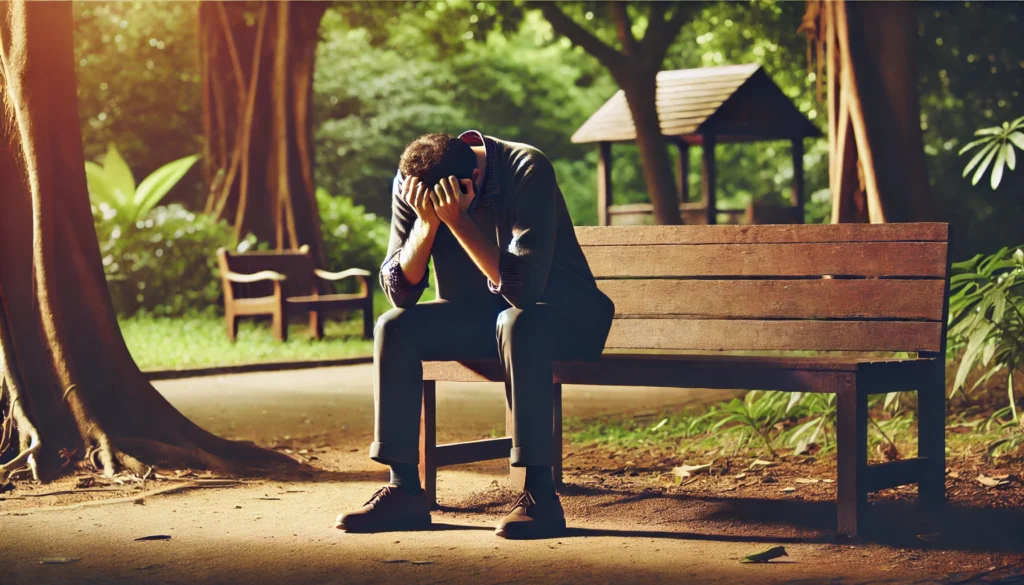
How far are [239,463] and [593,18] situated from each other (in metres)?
20.7

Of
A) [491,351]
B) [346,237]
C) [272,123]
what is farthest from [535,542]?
[346,237]

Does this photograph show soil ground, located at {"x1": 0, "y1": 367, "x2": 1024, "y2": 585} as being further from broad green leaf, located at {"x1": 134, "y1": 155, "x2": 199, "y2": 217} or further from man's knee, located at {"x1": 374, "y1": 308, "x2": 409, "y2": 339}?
broad green leaf, located at {"x1": 134, "y1": 155, "x2": 199, "y2": 217}

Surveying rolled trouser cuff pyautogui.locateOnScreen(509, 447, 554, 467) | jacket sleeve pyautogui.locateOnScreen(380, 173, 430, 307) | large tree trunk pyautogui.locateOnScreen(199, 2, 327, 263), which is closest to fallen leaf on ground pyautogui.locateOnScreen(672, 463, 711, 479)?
rolled trouser cuff pyautogui.locateOnScreen(509, 447, 554, 467)

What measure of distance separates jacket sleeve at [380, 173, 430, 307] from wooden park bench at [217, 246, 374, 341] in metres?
8.79

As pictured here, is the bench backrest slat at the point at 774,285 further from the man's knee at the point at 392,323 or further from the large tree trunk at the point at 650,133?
the large tree trunk at the point at 650,133

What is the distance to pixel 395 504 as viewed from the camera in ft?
15.1

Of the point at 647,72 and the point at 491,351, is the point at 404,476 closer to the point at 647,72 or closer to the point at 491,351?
the point at 491,351

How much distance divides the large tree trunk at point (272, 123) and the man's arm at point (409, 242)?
1225 centimetres

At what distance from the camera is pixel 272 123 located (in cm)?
1742

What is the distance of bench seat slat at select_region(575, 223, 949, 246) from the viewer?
4.79 metres

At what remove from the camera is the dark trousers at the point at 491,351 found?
4.42m

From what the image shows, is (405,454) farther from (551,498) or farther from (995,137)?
(995,137)

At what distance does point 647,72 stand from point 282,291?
262 inches

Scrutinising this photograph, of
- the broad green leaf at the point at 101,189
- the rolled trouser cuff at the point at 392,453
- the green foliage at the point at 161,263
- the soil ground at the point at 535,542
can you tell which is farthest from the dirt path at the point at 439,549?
the broad green leaf at the point at 101,189
